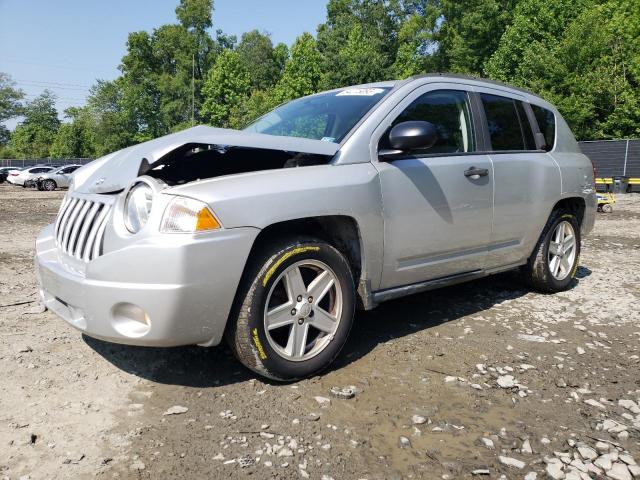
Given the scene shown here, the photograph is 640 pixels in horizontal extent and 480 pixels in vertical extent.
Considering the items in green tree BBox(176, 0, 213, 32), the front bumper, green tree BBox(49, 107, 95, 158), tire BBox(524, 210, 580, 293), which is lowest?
tire BBox(524, 210, 580, 293)

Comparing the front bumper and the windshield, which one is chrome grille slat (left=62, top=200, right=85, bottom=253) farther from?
the windshield

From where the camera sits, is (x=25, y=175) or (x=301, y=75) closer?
(x=25, y=175)

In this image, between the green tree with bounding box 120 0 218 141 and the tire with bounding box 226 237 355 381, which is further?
the green tree with bounding box 120 0 218 141

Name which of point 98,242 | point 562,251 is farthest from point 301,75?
point 98,242

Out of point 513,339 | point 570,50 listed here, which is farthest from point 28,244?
point 570,50

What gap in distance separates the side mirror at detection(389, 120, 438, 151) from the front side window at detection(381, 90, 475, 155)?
0.90ft

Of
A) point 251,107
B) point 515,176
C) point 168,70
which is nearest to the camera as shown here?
point 515,176

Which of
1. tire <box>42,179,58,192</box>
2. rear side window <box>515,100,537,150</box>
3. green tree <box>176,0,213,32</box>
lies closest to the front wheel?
tire <box>42,179,58,192</box>

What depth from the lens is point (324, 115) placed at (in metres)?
3.59

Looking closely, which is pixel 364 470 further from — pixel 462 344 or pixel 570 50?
pixel 570 50

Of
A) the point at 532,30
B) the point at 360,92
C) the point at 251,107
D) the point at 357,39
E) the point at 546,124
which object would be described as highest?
the point at 357,39

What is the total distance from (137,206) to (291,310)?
968 millimetres

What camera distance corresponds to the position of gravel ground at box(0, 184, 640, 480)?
7.00 feet

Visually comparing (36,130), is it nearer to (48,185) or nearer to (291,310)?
(48,185)
